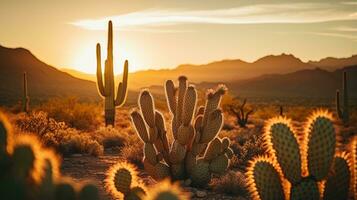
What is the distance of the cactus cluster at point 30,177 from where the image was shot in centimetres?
295

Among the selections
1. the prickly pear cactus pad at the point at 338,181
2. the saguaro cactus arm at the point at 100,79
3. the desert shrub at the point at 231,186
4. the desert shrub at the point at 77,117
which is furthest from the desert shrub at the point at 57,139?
the prickly pear cactus pad at the point at 338,181

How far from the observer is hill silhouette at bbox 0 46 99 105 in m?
83.9

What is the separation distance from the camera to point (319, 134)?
18.7ft

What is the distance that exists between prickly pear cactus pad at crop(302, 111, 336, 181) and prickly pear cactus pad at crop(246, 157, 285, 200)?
0.45 meters

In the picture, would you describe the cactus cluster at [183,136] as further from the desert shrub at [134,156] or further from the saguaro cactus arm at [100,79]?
the saguaro cactus arm at [100,79]

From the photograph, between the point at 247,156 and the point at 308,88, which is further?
the point at 308,88

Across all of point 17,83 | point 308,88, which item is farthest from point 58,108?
point 308,88

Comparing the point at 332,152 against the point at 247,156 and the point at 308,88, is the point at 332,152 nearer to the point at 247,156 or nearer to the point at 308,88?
the point at 247,156

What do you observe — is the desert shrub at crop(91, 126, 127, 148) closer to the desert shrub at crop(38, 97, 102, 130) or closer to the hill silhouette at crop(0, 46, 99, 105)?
the desert shrub at crop(38, 97, 102, 130)

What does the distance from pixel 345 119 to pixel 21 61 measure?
80300 mm

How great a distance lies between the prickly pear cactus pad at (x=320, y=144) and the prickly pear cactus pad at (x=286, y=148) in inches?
5.8

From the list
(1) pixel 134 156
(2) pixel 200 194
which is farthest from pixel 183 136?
(1) pixel 134 156

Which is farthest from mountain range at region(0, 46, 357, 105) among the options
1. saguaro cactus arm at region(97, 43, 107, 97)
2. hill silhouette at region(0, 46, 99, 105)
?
saguaro cactus arm at region(97, 43, 107, 97)

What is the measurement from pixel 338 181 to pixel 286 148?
2.68 ft
